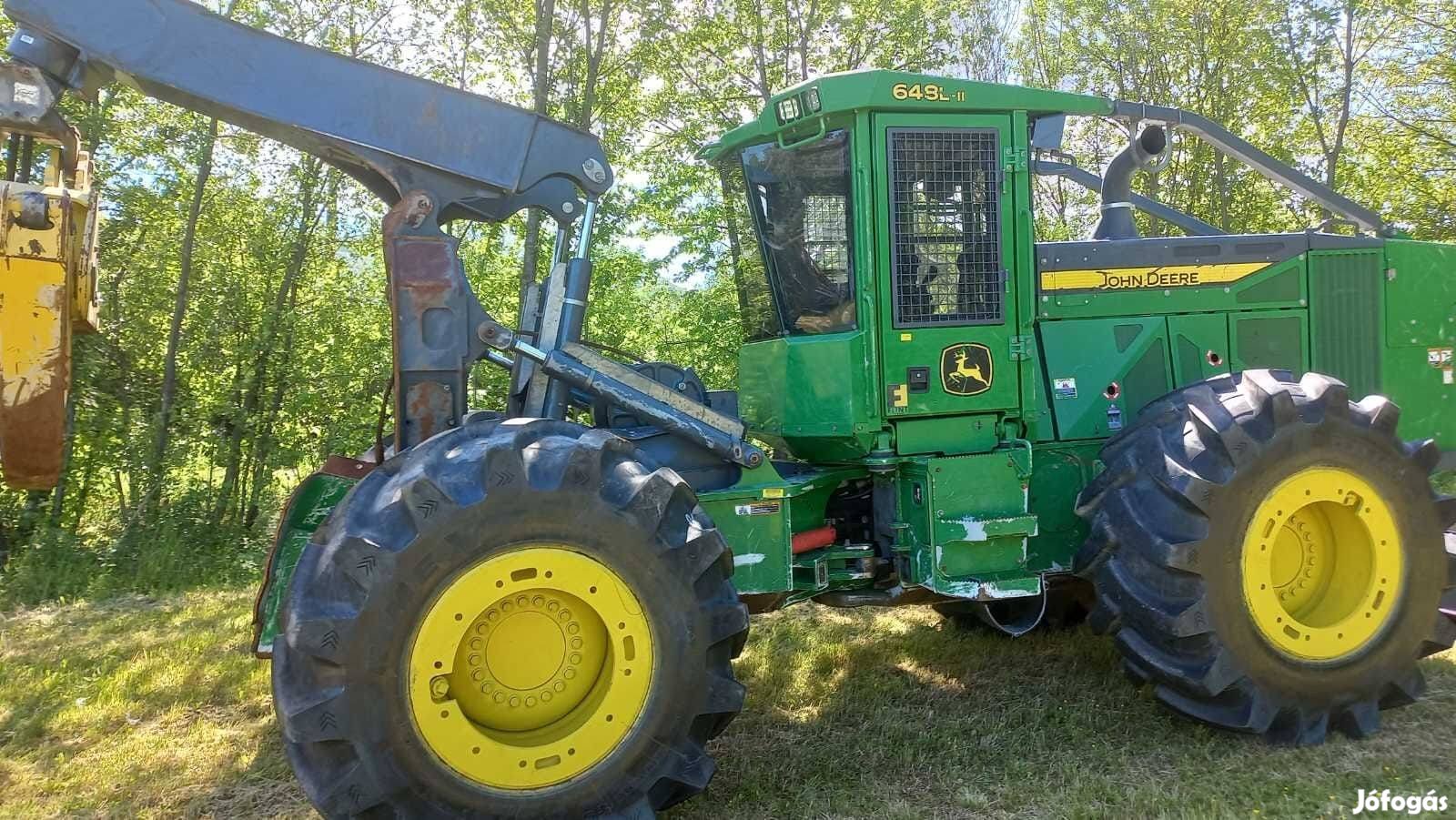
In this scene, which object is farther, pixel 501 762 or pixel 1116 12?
pixel 1116 12

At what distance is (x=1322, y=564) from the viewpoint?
4250 mm

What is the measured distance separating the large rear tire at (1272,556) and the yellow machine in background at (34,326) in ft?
13.1

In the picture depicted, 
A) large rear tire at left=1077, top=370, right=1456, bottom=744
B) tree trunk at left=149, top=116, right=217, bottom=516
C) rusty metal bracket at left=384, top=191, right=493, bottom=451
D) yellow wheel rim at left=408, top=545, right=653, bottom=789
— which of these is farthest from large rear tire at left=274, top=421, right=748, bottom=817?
tree trunk at left=149, top=116, right=217, bottom=516

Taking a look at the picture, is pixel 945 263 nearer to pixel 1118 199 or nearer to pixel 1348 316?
pixel 1118 199

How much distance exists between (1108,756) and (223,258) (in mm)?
10633

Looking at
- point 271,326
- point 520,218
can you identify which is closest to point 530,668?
point 271,326

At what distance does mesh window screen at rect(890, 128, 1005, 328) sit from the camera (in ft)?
13.9

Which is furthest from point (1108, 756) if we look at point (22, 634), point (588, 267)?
point (22, 634)

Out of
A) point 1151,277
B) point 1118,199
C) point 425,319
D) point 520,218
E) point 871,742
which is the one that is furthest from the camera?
point 520,218

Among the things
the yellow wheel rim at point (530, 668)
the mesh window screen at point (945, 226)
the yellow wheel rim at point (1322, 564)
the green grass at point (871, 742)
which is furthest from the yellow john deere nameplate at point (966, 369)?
the yellow wheel rim at point (530, 668)

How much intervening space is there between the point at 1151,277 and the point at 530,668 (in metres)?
3.63

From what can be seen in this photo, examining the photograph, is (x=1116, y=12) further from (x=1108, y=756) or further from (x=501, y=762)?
(x=501, y=762)

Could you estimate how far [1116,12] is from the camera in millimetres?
17391

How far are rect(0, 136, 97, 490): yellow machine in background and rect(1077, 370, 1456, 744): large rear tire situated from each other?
4.00m
